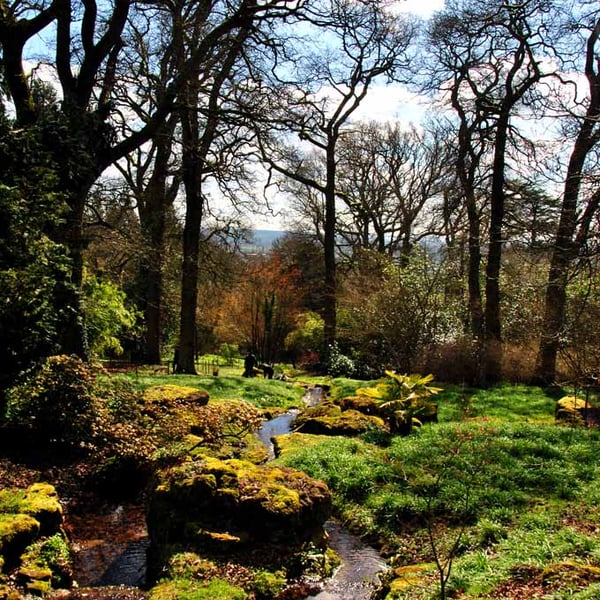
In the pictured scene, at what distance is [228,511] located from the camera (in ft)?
20.7

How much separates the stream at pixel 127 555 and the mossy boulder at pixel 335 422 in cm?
381

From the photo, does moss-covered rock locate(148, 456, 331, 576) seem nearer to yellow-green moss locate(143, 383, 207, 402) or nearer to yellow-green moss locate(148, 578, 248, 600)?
yellow-green moss locate(148, 578, 248, 600)

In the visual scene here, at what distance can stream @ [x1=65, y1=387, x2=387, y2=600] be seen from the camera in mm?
5750

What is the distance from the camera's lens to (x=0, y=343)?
830 centimetres

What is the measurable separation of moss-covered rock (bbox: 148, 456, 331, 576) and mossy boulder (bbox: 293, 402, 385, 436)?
4744 millimetres

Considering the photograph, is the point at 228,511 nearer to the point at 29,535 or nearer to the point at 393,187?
the point at 29,535

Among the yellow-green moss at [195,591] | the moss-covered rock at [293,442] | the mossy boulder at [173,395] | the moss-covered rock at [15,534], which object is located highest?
the mossy boulder at [173,395]

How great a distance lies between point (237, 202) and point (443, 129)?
48.3 ft

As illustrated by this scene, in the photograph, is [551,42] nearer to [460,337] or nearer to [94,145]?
[460,337]

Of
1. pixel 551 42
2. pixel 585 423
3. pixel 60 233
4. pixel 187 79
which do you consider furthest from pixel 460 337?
pixel 60 233

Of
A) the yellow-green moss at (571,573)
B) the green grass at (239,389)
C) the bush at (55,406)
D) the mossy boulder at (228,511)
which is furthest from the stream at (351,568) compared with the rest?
the green grass at (239,389)

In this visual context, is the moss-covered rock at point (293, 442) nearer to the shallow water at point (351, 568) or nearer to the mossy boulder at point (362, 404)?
the mossy boulder at point (362, 404)

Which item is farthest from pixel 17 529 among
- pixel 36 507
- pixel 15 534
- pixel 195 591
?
pixel 195 591

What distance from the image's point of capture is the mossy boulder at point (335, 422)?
11441 mm
